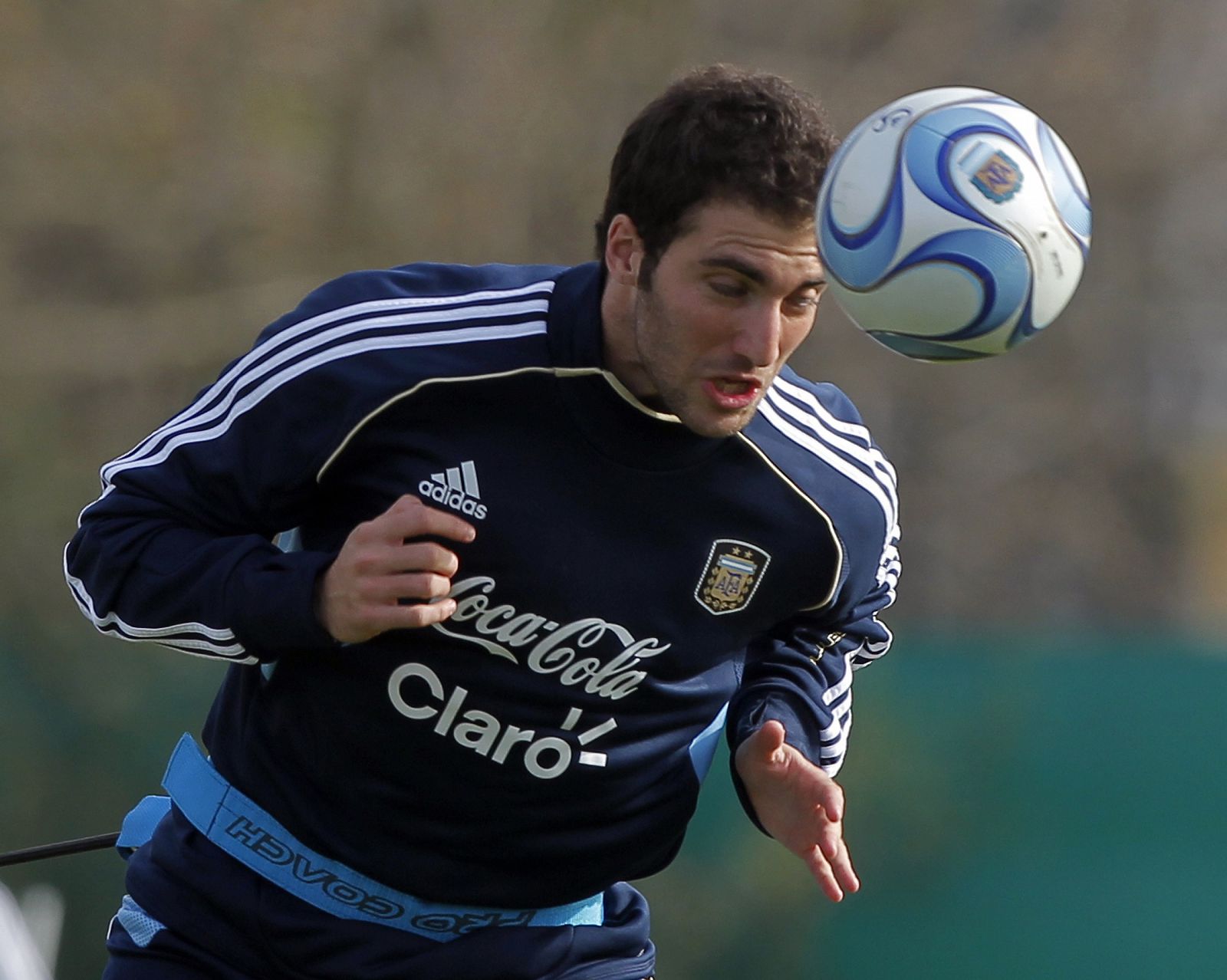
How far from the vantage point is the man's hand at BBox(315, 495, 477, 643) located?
2.41 metres

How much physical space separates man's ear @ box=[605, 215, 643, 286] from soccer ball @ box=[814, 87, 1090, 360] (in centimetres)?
31

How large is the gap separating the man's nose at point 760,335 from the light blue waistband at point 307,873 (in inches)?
37.6

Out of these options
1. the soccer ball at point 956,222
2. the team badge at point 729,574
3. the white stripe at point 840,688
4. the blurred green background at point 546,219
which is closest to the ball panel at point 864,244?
the soccer ball at point 956,222

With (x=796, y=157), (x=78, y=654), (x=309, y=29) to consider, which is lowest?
(x=78, y=654)

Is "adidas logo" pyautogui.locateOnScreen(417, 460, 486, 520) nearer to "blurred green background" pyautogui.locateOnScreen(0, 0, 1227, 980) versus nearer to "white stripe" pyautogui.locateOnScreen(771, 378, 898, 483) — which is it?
"white stripe" pyautogui.locateOnScreen(771, 378, 898, 483)

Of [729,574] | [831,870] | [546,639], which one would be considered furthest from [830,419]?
[831,870]

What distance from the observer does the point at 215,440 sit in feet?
8.82

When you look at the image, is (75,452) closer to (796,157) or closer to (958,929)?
(958,929)

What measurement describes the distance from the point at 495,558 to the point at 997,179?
0.93 meters

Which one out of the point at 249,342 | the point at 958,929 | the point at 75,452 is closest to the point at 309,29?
the point at 249,342

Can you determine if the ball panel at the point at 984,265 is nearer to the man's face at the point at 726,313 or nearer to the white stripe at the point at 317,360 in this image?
the man's face at the point at 726,313

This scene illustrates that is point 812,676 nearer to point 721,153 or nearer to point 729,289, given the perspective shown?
point 729,289

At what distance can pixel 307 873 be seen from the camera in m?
2.78

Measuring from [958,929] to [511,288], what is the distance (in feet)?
11.2
